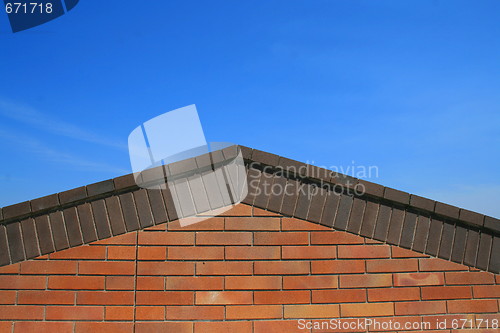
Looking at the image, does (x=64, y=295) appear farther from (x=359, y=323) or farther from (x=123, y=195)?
(x=359, y=323)

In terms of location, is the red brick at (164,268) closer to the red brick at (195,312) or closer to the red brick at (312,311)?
the red brick at (195,312)

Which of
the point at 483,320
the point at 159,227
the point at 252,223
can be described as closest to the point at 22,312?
the point at 159,227

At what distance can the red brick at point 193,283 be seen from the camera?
432 centimetres

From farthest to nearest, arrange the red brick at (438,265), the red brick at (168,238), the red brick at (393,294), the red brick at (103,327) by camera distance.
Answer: the red brick at (438,265) < the red brick at (393,294) < the red brick at (168,238) < the red brick at (103,327)

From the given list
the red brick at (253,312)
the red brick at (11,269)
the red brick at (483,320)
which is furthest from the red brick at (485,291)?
the red brick at (11,269)

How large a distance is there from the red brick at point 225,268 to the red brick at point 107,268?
1.92 feet

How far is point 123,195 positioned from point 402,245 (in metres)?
2.52

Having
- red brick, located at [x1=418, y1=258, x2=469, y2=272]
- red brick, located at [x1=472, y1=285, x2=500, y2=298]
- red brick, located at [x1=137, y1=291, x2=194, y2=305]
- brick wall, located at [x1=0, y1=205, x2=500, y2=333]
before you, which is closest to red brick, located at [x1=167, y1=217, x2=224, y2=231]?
brick wall, located at [x1=0, y1=205, x2=500, y2=333]

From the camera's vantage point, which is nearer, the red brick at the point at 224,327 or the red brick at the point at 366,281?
the red brick at the point at 224,327

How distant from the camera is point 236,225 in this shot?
4418 millimetres

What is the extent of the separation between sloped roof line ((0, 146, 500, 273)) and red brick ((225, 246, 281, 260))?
338 millimetres

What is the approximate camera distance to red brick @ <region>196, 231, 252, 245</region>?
4.38 m

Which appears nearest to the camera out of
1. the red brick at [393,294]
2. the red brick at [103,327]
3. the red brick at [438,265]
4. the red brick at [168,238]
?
the red brick at [103,327]

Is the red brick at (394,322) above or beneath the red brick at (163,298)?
beneath
